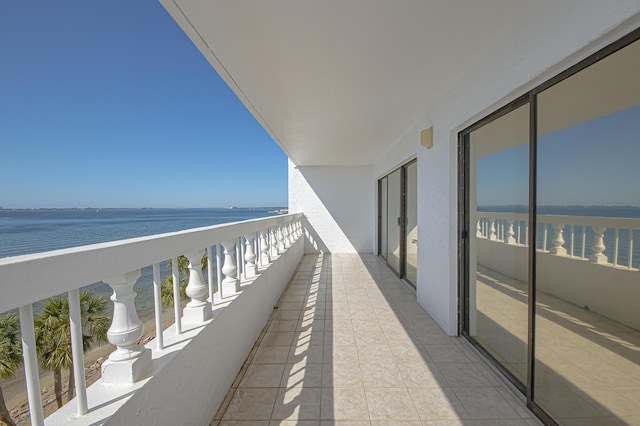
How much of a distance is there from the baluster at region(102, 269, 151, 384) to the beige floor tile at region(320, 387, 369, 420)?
50.5 inches

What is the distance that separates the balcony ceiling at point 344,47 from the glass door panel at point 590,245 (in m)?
0.70

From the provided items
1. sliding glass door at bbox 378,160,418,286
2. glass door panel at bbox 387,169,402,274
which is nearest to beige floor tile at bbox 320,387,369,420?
sliding glass door at bbox 378,160,418,286

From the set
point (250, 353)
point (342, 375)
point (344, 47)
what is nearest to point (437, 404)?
point (342, 375)

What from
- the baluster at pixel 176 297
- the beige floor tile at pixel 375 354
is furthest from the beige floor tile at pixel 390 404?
the baluster at pixel 176 297

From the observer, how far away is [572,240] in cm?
161

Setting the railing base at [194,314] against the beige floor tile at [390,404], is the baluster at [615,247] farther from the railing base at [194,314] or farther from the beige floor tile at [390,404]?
the railing base at [194,314]

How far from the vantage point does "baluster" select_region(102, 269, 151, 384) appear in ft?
3.50

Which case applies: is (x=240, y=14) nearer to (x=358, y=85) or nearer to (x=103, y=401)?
(x=358, y=85)

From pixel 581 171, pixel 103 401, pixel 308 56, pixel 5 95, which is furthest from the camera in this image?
pixel 5 95

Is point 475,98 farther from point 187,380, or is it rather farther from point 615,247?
point 187,380

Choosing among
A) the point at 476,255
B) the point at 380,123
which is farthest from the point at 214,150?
the point at 476,255

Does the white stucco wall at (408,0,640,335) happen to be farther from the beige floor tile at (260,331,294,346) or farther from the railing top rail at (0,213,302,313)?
the railing top rail at (0,213,302,313)

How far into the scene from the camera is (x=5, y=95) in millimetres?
19781

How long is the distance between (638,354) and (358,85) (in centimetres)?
268
